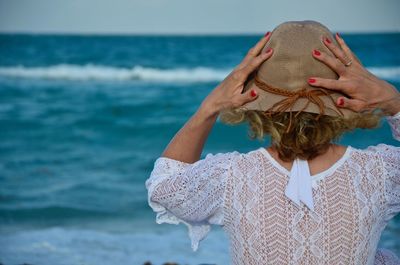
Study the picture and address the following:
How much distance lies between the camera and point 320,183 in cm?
162

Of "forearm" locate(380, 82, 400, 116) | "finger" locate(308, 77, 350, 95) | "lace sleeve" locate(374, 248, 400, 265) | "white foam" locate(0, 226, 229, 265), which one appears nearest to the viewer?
"finger" locate(308, 77, 350, 95)

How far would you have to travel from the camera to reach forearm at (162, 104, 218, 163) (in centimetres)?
176

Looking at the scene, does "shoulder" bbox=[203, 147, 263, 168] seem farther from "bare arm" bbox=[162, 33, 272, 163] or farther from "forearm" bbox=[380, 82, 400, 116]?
"forearm" bbox=[380, 82, 400, 116]

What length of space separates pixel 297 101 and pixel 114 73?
16.8 meters

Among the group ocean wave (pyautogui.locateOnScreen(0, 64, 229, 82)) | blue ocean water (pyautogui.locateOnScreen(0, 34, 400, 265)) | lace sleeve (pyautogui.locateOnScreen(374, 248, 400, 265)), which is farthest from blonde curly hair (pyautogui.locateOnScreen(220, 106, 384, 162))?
ocean wave (pyautogui.locateOnScreen(0, 64, 229, 82))

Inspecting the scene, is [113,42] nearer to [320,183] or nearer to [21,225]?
[21,225]

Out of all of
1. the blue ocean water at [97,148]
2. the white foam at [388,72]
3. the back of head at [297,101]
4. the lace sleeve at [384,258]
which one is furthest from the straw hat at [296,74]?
the white foam at [388,72]

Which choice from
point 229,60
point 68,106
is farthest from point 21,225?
point 229,60

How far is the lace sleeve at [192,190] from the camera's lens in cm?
165

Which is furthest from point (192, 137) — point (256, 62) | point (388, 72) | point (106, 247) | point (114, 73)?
point (388, 72)

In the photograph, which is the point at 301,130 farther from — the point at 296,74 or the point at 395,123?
the point at 395,123

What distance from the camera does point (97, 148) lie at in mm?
8992

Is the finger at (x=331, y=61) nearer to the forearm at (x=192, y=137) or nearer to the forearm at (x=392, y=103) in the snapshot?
the forearm at (x=392, y=103)

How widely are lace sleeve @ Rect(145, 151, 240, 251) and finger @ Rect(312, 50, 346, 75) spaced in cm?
29
